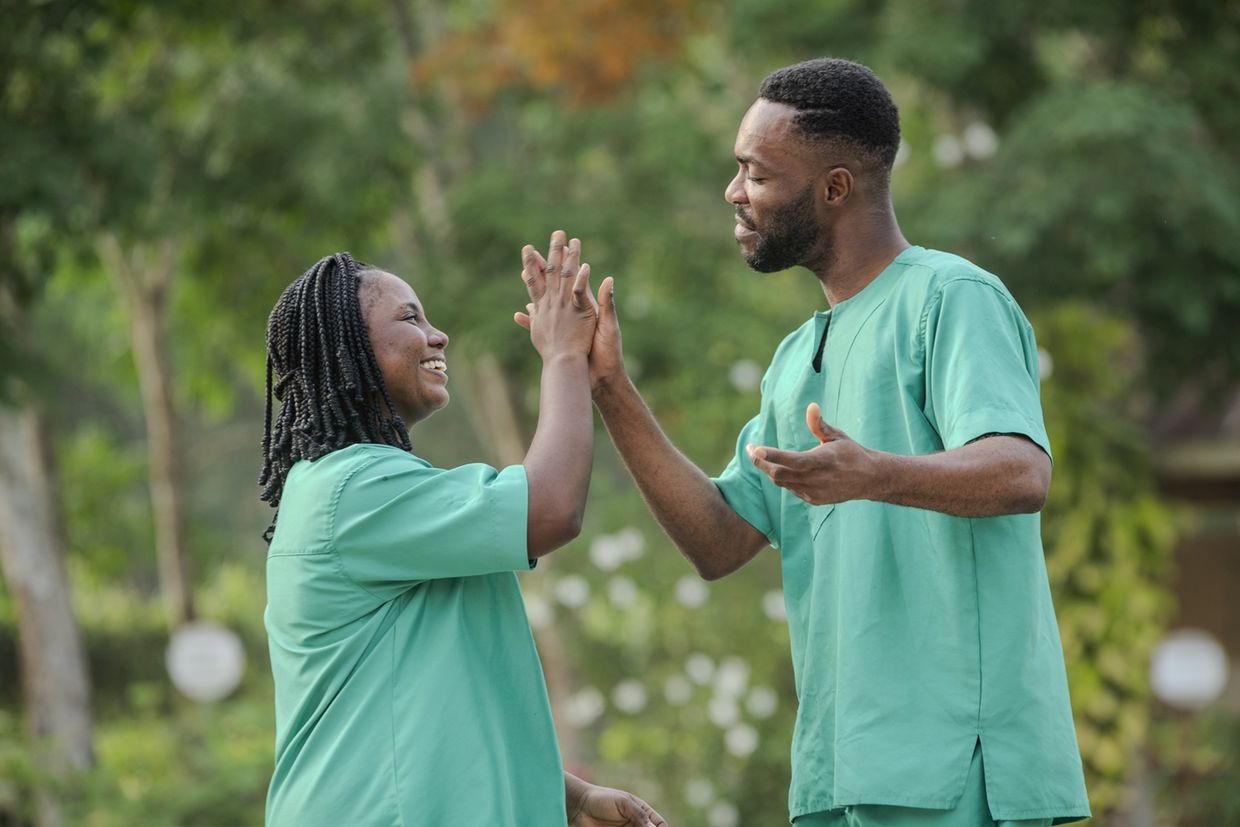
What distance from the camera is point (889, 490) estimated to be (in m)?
2.41

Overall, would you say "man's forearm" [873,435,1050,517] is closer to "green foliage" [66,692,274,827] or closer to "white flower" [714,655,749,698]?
"green foliage" [66,692,274,827]

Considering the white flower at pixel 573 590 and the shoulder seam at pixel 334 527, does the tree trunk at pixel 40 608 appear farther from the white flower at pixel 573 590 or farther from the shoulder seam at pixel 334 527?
the shoulder seam at pixel 334 527

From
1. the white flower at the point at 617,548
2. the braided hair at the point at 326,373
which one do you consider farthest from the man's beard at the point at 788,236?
the white flower at the point at 617,548

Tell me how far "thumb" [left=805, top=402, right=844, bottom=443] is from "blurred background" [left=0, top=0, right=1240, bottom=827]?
6.57 m

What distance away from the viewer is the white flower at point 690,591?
9.84m

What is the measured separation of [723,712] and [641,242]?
2.61 meters

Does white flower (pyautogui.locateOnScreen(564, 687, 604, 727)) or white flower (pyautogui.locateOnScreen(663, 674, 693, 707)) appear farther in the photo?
white flower (pyautogui.locateOnScreen(564, 687, 604, 727))

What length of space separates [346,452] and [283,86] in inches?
306

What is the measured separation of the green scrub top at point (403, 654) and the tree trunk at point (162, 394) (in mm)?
9263

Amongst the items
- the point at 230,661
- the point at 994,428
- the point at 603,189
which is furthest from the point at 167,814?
the point at 994,428

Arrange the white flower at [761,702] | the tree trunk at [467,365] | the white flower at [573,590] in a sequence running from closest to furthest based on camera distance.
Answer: the white flower at [761,702], the white flower at [573,590], the tree trunk at [467,365]

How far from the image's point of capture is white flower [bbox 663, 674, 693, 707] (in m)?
9.91

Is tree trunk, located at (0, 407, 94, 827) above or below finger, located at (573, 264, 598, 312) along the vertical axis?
below

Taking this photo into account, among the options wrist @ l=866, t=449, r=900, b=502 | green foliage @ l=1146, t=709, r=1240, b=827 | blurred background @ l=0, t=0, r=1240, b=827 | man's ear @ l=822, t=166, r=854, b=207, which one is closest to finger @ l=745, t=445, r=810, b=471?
wrist @ l=866, t=449, r=900, b=502
